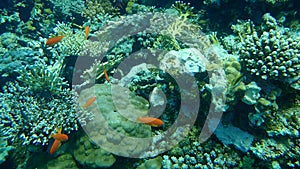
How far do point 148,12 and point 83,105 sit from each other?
2.67 m

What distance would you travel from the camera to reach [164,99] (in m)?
3.79

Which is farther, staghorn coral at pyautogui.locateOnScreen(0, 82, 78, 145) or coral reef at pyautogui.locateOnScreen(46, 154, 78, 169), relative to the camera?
staghorn coral at pyautogui.locateOnScreen(0, 82, 78, 145)

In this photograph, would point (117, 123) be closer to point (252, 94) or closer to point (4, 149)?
point (252, 94)

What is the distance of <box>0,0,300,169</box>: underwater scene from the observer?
3223mm

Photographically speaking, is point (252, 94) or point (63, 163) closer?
point (252, 94)

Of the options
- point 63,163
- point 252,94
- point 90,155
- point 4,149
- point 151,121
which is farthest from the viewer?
point 4,149

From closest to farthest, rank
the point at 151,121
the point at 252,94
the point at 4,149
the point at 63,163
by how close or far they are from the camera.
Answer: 1. the point at 252,94
2. the point at 151,121
3. the point at 63,163
4. the point at 4,149

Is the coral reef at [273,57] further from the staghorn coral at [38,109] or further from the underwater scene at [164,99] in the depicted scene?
the staghorn coral at [38,109]

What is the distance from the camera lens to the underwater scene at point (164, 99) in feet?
10.6

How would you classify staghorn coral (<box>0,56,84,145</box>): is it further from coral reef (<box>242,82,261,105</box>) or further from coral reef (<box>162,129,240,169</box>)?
coral reef (<box>242,82,261,105</box>)

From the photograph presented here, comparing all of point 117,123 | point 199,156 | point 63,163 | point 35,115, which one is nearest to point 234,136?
point 199,156

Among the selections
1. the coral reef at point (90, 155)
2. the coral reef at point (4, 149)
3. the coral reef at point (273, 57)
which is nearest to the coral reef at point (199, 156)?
the coral reef at point (90, 155)

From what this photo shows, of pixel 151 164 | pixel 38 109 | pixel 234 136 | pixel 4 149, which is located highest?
pixel 38 109

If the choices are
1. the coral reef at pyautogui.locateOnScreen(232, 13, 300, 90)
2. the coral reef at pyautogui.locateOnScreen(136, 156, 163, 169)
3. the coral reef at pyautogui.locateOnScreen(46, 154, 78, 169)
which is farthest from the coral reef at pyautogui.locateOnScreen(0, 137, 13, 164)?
the coral reef at pyautogui.locateOnScreen(232, 13, 300, 90)
